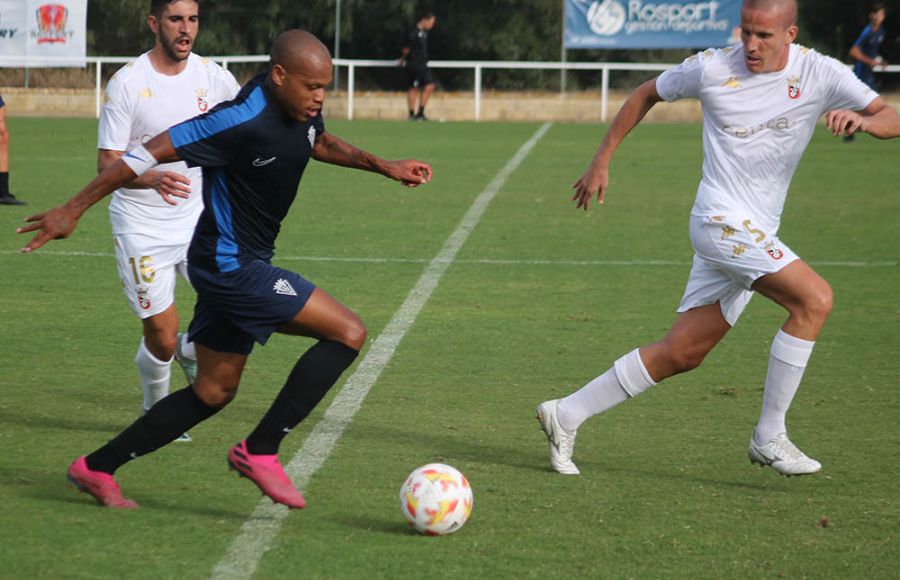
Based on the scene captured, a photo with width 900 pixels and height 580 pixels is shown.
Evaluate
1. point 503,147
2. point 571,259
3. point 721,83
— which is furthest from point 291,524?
point 503,147

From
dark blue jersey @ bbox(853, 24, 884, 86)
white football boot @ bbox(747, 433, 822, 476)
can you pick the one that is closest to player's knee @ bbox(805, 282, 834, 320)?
white football boot @ bbox(747, 433, 822, 476)

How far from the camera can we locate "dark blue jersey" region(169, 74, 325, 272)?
16.0 ft

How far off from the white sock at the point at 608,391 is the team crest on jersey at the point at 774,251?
68cm

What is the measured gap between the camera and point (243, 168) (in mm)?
4977

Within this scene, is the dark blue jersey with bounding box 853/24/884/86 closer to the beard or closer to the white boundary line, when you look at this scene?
the white boundary line

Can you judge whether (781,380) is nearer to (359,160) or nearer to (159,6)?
(359,160)

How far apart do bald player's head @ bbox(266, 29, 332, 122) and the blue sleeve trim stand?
113 millimetres

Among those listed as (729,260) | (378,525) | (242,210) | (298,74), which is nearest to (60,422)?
(242,210)

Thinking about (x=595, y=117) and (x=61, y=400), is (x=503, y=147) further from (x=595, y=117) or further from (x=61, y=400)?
(x=61, y=400)

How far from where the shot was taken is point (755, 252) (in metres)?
5.61

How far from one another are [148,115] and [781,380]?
2.99m

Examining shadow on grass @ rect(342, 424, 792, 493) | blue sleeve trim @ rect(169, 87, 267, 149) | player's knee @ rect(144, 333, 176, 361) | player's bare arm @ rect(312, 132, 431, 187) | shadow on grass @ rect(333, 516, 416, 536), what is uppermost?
blue sleeve trim @ rect(169, 87, 267, 149)

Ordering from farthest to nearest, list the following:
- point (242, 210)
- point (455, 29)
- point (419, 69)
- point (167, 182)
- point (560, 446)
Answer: point (455, 29) → point (419, 69) → point (560, 446) → point (167, 182) → point (242, 210)

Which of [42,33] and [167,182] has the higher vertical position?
[42,33]
